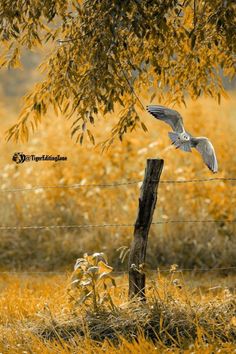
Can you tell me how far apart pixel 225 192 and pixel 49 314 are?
219 inches

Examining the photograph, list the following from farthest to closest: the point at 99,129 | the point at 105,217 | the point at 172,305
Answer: the point at 99,129 < the point at 105,217 < the point at 172,305

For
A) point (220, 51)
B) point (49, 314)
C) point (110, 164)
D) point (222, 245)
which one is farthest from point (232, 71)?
point (110, 164)

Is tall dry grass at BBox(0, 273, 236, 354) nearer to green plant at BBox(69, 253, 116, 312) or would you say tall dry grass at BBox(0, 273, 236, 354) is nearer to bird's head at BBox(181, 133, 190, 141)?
green plant at BBox(69, 253, 116, 312)

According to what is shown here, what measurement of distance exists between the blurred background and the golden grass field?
2cm

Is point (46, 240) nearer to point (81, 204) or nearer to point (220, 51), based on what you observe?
point (81, 204)

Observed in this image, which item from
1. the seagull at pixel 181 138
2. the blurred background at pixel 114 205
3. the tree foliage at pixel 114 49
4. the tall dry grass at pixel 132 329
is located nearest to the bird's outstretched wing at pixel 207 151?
the seagull at pixel 181 138

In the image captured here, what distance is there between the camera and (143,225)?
745 cm

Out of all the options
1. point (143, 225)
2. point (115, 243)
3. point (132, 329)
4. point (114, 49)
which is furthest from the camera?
point (115, 243)

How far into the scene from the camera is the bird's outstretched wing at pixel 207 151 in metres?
7.00

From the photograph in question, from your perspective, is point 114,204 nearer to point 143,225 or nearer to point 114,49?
point 143,225

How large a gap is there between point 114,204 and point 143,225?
5.24 m

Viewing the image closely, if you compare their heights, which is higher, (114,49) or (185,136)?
(114,49)

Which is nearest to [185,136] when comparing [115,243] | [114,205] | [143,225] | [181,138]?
[181,138]

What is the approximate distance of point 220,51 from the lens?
7.96 m
